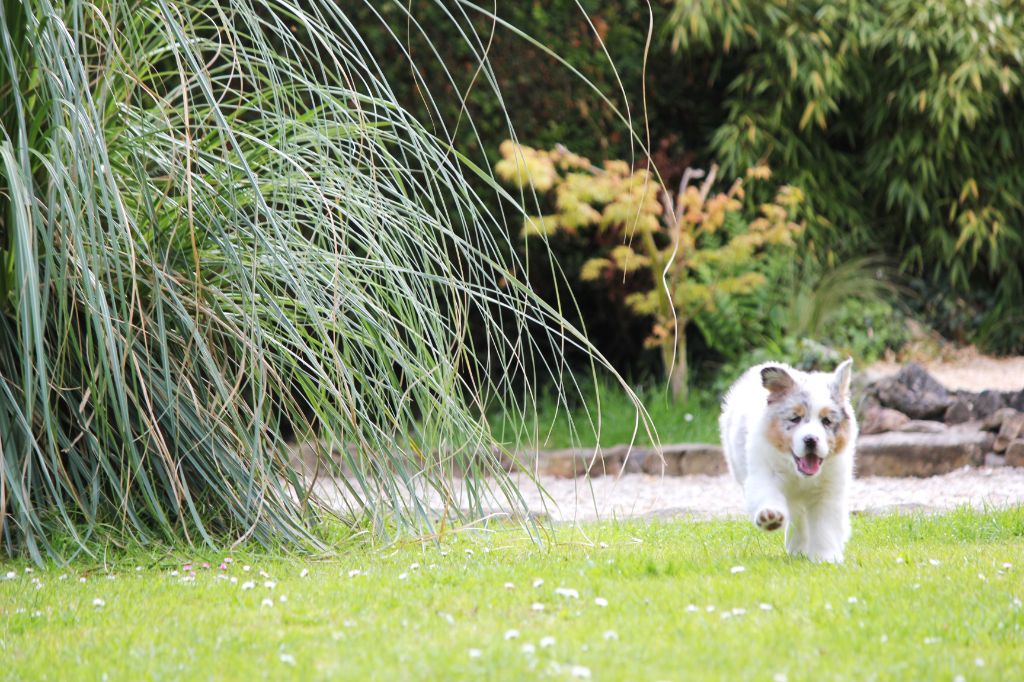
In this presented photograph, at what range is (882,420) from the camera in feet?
25.7

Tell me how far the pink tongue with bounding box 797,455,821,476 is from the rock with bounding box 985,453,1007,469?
395 cm

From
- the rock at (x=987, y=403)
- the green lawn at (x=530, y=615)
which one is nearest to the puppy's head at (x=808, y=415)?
the green lawn at (x=530, y=615)

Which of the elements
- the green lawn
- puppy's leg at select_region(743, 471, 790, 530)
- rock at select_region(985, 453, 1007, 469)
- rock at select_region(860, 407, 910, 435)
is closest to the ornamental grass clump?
the green lawn

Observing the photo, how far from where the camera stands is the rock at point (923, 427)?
7555 mm

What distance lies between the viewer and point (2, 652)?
284 cm

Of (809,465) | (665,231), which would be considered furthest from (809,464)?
(665,231)

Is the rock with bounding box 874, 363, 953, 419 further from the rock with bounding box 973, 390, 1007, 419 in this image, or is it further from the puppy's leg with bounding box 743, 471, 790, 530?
the puppy's leg with bounding box 743, 471, 790, 530

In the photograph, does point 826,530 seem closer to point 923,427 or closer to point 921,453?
point 921,453

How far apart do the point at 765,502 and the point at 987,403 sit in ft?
15.1

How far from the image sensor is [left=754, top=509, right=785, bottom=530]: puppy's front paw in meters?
3.60

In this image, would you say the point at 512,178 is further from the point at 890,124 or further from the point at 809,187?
the point at 890,124

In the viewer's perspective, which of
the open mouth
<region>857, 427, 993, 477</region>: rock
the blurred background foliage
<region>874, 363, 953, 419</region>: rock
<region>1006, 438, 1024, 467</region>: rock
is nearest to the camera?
the open mouth

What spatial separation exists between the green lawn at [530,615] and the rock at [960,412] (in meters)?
3.76

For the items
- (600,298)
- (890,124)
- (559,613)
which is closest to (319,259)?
(559,613)
